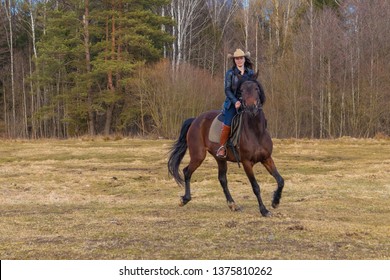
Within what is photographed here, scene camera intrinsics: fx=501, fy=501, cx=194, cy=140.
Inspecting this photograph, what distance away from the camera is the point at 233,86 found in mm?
9492

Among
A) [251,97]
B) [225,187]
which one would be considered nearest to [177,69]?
[225,187]

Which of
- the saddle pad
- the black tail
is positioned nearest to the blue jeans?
the saddle pad

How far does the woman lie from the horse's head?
34cm

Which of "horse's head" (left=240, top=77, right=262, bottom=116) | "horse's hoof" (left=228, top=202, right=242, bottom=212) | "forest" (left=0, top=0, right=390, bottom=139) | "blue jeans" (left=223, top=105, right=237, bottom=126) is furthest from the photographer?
"forest" (left=0, top=0, right=390, bottom=139)

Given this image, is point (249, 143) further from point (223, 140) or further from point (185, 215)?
point (185, 215)

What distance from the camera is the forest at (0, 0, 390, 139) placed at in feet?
136

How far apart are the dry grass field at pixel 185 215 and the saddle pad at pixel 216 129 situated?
1.51m

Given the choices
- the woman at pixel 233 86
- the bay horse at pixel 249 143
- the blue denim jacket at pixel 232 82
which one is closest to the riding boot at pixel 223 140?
the woman at pixel 233 86

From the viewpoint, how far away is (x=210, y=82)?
4488cm

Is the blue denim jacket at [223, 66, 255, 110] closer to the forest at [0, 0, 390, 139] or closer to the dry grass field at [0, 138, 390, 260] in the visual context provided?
the dry grass field at [0, 138, 390, 260]

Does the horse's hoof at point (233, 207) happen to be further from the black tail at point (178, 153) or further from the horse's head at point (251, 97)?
the horse's head at point (251, 97)

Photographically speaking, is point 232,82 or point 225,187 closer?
point 232,82

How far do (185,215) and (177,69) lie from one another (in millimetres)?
35613
